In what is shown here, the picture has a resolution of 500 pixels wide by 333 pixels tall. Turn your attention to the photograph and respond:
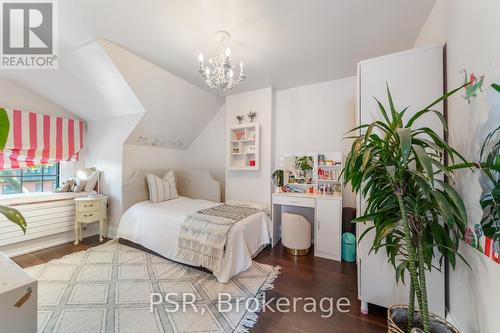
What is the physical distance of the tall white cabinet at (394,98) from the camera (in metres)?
1.41

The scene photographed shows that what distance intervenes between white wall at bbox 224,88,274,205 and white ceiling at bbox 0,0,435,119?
0.46 meters

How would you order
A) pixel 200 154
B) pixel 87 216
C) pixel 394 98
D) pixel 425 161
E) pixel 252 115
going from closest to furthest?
pixel 425 161 → pixel 394 98 → pixel 87 216 → pixel 252 115 → pixel 200 154

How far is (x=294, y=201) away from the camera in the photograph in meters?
2.79

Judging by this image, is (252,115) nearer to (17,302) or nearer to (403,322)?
(403,322)

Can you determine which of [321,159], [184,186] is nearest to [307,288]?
[321,159]

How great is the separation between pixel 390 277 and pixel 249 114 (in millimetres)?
2837

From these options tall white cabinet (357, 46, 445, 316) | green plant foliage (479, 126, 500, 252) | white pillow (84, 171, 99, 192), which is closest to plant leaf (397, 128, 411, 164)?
green plant foliage (479, 126, 500, 252)

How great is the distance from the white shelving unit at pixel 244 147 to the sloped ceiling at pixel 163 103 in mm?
834

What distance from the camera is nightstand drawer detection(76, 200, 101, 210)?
2885 mm

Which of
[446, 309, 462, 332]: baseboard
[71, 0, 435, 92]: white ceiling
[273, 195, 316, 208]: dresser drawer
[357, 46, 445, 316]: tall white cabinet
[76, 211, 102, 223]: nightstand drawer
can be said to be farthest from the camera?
[76, 211, 102, 223]: nightstand drawer

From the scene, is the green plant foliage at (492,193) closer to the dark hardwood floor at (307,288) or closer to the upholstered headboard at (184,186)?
the dark hardwood floor at (307,288)

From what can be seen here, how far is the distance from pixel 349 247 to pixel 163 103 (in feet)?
11.2

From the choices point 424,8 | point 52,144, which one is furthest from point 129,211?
point 424,8

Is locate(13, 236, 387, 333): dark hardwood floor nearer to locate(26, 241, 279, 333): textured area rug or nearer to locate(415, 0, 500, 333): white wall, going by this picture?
locate(26, 241, 279, 333): textured area rug
